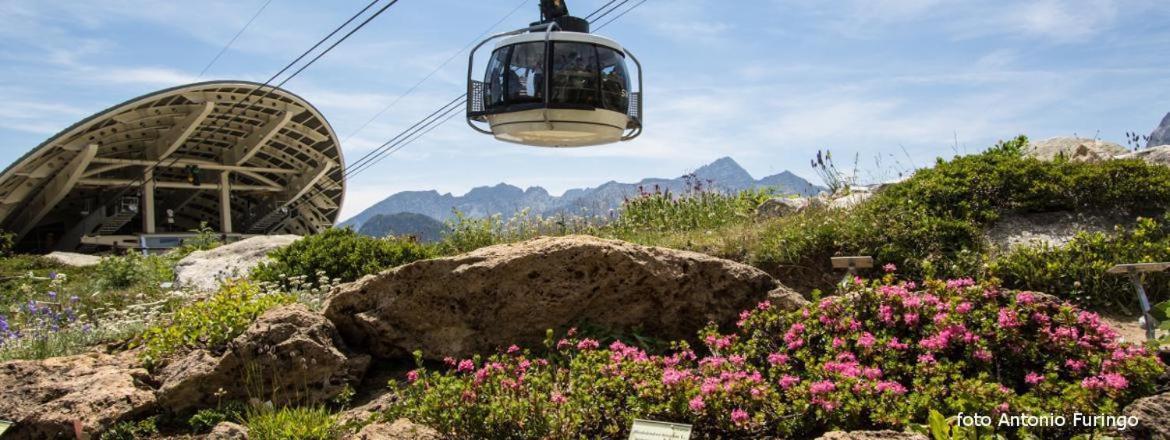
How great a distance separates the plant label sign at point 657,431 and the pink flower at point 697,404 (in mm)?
174

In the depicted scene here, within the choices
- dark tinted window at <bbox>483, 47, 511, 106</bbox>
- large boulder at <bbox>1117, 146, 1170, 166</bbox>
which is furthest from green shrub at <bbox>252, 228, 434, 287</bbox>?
large boulder at <bbox>1117, 146, 1170, 166</bbox>

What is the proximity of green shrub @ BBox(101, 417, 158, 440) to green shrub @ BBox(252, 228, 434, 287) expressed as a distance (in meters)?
5.46

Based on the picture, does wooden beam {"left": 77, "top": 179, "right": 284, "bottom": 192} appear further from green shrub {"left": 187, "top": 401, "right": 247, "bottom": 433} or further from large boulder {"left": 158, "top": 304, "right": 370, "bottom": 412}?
green shrub {"left": 187, "top": 401, "right": 247, "bottom": 433}

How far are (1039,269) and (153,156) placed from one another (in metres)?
44.8

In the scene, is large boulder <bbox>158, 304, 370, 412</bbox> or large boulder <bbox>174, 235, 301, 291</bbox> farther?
large boulder <bbox>174, 235, 301, 291</bbox>

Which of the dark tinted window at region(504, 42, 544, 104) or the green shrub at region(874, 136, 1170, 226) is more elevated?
the dark tinted window at region(504, 42, 544, 104)

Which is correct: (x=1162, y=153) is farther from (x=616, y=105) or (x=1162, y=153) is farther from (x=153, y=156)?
(x=153, y=156)

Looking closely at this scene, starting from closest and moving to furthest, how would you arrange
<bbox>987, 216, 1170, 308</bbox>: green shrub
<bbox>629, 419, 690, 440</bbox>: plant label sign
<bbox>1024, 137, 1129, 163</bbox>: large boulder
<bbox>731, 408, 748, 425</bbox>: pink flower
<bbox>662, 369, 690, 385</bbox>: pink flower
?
<bbox>629, 419, 690, 440</bbox>: plant label sign, <bbox>731, 408, 748, 425</bbox>: pink flower, <bbox>662, 369, 690, 385</bbox>: pink flower, <bbox>987, 216, 1170, 308</bbox>: green shrub, <bbox>1024, 137, 1129, 163</bbox>: large boulder

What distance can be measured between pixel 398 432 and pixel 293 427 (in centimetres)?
77

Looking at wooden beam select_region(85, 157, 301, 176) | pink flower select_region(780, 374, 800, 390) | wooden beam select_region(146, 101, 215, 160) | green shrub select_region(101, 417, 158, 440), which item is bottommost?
green shrub select_region(101, 417, 158, 440)

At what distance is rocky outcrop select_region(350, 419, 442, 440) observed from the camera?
182 inches

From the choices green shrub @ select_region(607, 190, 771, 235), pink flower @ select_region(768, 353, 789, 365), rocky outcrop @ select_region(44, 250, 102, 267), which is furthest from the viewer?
rocky outcrop @ select_region(44, 250, 102, 267)

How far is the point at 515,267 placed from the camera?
A: 625 centimetres

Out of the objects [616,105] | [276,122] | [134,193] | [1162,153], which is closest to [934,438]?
[616,105]
